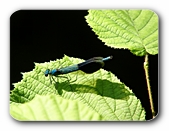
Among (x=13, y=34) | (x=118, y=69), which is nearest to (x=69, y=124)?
(x=118, y=69)

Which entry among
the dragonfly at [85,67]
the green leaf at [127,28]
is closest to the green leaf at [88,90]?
the dragonfly at [85,67]

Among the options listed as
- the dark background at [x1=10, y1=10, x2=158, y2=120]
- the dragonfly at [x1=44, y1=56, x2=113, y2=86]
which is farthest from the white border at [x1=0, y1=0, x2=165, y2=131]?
the dragonfly at [x1=44, y1=56, x2=113, y2=86]

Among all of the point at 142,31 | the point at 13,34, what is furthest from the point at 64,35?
the point at 142,31

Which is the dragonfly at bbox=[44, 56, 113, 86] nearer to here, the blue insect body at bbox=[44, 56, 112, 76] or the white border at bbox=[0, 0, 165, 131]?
the blue insect body at bbox=[44, 56, 112, 76]

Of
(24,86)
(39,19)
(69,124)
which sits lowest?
(69,124)

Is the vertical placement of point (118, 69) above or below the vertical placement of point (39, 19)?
below
